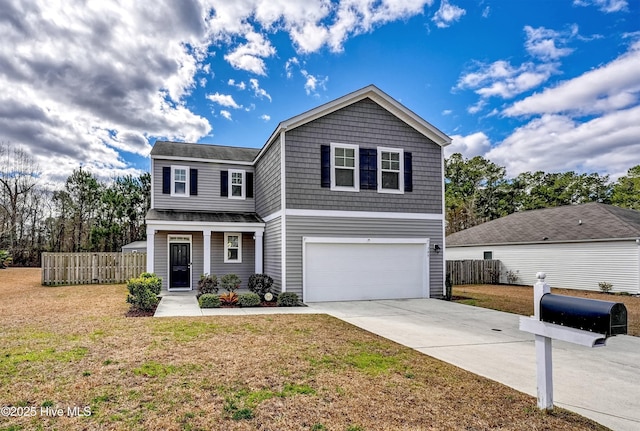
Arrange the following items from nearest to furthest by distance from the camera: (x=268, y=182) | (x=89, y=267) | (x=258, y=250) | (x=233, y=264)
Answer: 1. (x=258, y=250)
2. (x=268, y=182)
3. (x=233, y=264)
4. (x=89, y=267)

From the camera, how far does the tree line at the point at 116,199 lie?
27203 mm

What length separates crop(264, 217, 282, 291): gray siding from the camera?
40.8 ft

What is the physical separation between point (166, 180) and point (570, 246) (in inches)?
768

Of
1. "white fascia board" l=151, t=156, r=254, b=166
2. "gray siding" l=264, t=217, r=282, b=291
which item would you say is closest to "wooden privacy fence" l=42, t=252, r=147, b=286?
"white fascia board" l=151, t=156, r=254, b=166

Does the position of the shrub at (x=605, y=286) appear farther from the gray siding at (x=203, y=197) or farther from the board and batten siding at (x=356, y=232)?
the gray siding at (x=203, y=197)

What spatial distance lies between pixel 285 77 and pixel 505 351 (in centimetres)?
1436

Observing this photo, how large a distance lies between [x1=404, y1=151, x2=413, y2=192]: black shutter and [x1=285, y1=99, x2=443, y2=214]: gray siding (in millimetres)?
169

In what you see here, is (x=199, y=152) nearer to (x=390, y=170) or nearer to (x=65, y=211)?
(x=390, y=170)

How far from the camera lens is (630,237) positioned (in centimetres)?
1609

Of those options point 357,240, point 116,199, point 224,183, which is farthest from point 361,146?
point 116,199

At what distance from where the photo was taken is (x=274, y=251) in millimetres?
13227

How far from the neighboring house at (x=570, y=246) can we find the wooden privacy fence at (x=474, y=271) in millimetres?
582

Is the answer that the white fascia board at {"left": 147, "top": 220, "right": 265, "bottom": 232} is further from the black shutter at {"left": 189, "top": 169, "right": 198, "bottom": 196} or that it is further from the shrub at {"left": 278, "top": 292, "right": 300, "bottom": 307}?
the shrub at {"left": 278, "top": 292, "right": 300, "bottom": 307}

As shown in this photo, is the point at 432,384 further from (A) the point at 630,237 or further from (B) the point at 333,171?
(A) the point at 630,237
